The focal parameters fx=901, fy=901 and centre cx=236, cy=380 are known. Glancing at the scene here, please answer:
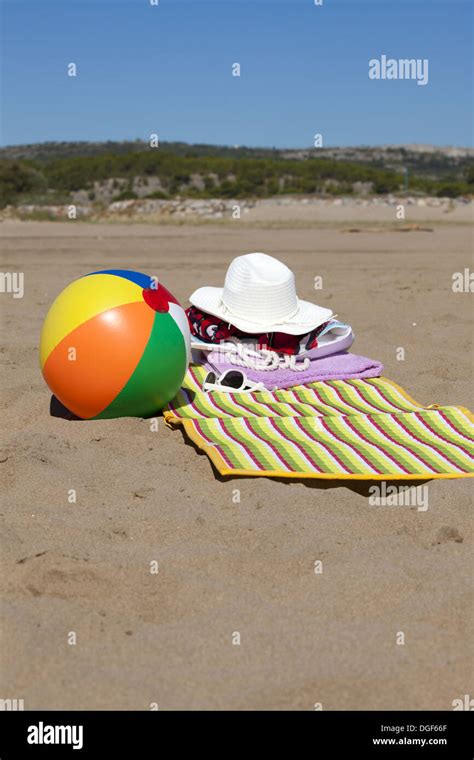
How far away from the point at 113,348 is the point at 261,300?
1940 millimetres

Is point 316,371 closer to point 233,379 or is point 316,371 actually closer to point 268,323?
point 268,323

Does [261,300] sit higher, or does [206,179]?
[206,179]

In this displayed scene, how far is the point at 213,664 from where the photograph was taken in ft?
10.9

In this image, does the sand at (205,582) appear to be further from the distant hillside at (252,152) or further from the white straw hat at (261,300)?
Answer: the distant hillside at (252,152)

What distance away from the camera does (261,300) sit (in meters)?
7.15

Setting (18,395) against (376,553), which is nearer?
(376,553)

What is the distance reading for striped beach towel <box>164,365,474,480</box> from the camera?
507 centimetres

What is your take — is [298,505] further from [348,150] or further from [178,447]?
[348,150]

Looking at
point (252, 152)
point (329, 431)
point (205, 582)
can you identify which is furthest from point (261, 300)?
point (252, 152)

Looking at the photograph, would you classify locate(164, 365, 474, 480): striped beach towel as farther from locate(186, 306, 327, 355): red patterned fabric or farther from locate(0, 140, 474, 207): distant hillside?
locate(0, 140, 474, 207): distant hillside

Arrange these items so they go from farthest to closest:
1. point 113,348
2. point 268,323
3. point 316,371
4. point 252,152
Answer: point 252,152 < point 268,323 < point 316,371 < point 113,348

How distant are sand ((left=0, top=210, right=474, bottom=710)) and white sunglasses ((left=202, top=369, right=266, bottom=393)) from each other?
906mm
